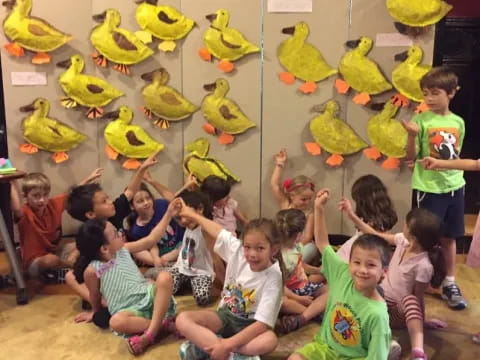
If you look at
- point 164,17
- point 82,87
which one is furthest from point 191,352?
point 164,17

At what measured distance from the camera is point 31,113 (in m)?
3.03

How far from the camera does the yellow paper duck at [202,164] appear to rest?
300cm

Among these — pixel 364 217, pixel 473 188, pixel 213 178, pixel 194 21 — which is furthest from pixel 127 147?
pixel 473 188

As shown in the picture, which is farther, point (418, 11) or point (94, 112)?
point (94, 112)

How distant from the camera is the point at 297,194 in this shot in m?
2.81

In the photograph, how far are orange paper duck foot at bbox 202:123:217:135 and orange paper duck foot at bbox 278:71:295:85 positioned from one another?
0.49 meters

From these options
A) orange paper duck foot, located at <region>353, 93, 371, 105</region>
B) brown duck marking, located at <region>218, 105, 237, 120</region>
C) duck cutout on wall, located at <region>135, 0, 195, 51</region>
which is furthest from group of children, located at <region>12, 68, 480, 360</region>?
duck cutout on wall, located at <region>135, 0, 195, 51</region>

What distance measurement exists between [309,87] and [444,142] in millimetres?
873

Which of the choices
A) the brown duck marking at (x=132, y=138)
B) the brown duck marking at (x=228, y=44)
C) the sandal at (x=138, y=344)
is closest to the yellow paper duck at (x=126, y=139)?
the brown duck marking at (x=132, y=138)

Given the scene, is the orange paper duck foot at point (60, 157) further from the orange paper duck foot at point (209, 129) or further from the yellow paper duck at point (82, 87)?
the orange paper duck foot at point (209, 129)

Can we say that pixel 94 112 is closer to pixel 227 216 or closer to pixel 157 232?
pixel 227 216

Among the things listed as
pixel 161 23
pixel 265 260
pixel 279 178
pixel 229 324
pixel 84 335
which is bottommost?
pixel 84 335

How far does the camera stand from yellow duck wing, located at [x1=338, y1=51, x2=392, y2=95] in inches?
111

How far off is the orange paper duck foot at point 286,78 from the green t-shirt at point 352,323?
140 centimetres
